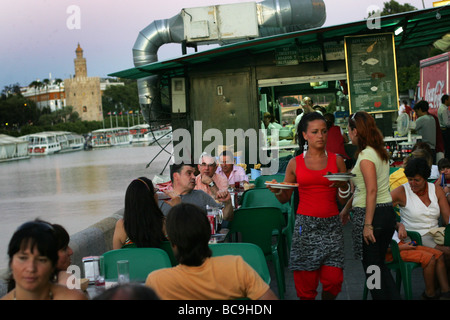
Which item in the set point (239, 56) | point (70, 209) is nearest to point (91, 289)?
point (239, 56)

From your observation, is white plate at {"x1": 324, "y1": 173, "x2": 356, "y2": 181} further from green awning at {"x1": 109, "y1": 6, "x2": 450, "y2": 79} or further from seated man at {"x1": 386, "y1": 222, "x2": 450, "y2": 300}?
green awning at {"x1": 109, "y1": 6, "x2": 450, "y2": 79}

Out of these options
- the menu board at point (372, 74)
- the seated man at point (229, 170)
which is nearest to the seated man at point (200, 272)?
the seated man at point (229, 170)

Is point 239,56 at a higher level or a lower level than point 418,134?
higher

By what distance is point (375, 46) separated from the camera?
11.4 m

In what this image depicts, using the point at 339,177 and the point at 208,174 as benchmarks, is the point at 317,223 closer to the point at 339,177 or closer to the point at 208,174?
the point at 339,177

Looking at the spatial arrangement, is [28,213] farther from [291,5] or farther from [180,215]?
[180,215]

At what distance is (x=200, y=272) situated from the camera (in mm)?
3094

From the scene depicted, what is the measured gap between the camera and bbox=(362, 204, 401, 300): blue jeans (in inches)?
167

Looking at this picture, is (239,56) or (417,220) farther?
(239,56)

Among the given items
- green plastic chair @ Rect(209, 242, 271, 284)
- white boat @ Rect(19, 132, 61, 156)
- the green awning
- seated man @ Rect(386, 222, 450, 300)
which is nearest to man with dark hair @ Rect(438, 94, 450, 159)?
the green awning

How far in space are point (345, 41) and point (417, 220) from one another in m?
6.72

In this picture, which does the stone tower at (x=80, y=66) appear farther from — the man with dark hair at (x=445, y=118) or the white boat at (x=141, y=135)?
the man with dark hair at (x=445, y=118)

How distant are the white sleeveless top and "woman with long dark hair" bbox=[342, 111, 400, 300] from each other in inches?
42.2

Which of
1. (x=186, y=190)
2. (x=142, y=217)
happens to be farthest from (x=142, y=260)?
(x=186, y=190)
